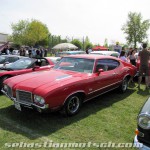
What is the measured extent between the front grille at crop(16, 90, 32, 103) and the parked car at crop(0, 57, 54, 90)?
2375 millimetres

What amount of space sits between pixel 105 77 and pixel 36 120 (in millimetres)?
2365

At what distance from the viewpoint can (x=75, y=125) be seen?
4453mm

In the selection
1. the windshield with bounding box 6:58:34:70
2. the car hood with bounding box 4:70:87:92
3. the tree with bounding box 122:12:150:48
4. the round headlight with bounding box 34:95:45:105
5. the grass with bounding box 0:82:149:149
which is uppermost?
the tree with bounding box 122:12:150:48

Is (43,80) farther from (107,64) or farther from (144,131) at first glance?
(144,131)

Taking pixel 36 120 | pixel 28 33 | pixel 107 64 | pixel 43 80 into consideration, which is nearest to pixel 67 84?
pixel 43 80

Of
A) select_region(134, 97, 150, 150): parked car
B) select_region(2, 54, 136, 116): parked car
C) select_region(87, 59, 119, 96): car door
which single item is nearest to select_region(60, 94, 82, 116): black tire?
select_region(2, 54, 136, 116): parked car

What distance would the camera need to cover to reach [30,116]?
4.91 meters

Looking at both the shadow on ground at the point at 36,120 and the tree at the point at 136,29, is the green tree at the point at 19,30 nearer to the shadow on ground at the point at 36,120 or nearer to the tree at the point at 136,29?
the tree at the point at 136,29

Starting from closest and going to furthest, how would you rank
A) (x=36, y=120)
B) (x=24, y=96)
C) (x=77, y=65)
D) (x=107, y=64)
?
1. (x=24, y=96)
2. (x=36, y=120)
3. (x=77, y=65)
4. (x=107, y=64)

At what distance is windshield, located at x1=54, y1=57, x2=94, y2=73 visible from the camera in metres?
5.65

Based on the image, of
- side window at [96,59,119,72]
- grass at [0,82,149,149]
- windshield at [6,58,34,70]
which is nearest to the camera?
grass at [0,82,149,149]

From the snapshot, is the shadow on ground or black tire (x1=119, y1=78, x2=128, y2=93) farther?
black tire (x1=119, y1=78, x2=128, y2=93)

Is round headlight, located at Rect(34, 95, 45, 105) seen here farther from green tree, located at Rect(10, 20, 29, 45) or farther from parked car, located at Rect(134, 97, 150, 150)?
green tree, located at Rect(10, 20, 29, 45)

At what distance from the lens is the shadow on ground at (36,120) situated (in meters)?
4.17
